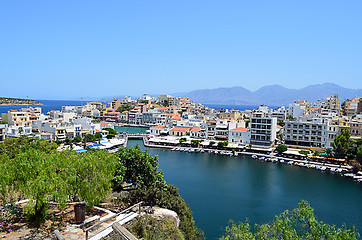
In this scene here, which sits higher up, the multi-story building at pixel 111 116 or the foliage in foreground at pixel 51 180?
the foliage in foreground at pixel 51 180

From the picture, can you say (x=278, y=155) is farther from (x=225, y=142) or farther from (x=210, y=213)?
(x=210, y=213)

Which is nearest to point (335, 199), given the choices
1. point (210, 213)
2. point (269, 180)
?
point (269, 180)

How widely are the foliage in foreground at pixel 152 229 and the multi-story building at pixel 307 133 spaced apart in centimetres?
3637

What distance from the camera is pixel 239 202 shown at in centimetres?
2148

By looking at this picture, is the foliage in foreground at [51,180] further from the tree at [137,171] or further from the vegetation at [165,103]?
the vegetation at [165,103]

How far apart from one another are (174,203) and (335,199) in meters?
18.1

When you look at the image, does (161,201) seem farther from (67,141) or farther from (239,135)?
→ (239,135)

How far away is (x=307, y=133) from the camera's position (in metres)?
39.9

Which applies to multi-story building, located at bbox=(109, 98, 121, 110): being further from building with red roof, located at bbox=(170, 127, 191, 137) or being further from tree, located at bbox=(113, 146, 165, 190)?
tree, located at bbox=(113, 146, 165, 190)

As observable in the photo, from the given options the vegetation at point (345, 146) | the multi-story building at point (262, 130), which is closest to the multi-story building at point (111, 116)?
the multi-story building at point (262, 130)

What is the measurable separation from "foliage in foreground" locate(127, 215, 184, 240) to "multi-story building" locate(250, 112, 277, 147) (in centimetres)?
3567

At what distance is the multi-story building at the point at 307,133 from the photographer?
3869 centimetres

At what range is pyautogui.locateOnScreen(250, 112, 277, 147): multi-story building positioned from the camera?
41.0 metres

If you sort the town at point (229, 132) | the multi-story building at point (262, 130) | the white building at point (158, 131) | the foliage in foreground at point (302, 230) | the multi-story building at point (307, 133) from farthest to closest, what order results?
the white building at point (158, 131) < the multi-story building at point (262, 130) < the multi-story building at point (307, 133) < the town at point (229, 132) < the foliage in foreground at point (302, 230)
